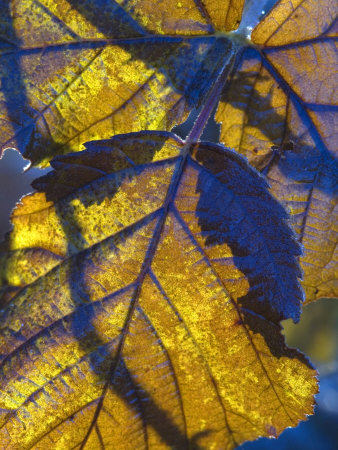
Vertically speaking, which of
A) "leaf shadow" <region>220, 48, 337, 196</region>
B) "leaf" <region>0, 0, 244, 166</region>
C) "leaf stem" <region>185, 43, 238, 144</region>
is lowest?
"leaf shadow" <region>220, 48, 337, 196</region>

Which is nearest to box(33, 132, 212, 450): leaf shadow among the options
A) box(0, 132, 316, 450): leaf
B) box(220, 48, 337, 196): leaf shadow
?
box(0, 132, 316, 450): leaf

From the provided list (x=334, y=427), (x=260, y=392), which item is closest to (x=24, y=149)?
(x=260, y=392)

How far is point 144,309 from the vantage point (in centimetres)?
102

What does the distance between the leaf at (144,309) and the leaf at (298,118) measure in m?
0.16

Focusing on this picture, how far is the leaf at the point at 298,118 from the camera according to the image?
1018 mm

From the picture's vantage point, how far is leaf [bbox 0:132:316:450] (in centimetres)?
99

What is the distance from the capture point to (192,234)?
1.00m

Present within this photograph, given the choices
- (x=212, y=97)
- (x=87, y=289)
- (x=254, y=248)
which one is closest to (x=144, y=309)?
(x=87, y=289)

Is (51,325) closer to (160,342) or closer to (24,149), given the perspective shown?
(160,342)

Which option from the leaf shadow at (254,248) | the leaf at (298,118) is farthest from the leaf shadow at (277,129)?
the leaf shadow at (254,248)

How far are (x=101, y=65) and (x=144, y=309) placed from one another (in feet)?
2.02

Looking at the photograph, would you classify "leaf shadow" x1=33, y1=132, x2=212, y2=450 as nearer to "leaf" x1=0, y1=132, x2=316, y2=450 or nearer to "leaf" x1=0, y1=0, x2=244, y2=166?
"leaf" x1=0, y1=132, x2=316, y2=450

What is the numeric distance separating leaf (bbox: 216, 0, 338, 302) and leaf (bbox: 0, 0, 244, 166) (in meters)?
0.10

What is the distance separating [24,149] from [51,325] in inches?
17.7
